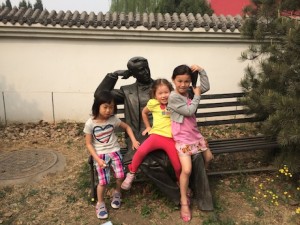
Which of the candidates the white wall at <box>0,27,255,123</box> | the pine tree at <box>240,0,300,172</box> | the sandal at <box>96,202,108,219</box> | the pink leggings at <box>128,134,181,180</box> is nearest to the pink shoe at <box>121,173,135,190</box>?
the pink leggings at <box>128,134,181,180</box>

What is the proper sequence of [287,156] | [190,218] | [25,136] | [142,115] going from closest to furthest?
[190,218]
[142,115]
[287,156]
[25,136]

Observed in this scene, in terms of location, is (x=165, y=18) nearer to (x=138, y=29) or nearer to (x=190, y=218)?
(x=138, y=29)

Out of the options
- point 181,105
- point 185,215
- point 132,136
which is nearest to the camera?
point 181,105

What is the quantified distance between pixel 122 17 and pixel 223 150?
4.30 meters

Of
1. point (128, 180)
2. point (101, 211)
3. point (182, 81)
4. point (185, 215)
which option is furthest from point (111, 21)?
point (185, 215)

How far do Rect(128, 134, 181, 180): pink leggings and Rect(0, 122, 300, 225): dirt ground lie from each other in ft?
1.83

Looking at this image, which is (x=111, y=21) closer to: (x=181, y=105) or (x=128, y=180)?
(x=181, y=105)

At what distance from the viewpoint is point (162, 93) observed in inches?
123

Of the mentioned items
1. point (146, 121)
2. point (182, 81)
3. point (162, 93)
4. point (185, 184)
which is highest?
point (182, 81)

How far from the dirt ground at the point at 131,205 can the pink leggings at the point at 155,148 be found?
56cm

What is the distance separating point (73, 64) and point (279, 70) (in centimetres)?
488

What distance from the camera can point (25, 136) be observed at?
6.30 m

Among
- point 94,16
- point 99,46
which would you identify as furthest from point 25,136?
point 94,16

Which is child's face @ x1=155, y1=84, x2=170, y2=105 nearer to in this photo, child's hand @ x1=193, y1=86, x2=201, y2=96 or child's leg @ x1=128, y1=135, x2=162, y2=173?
child's hand @ x1=193, y1=86, x2=201, y2=96
